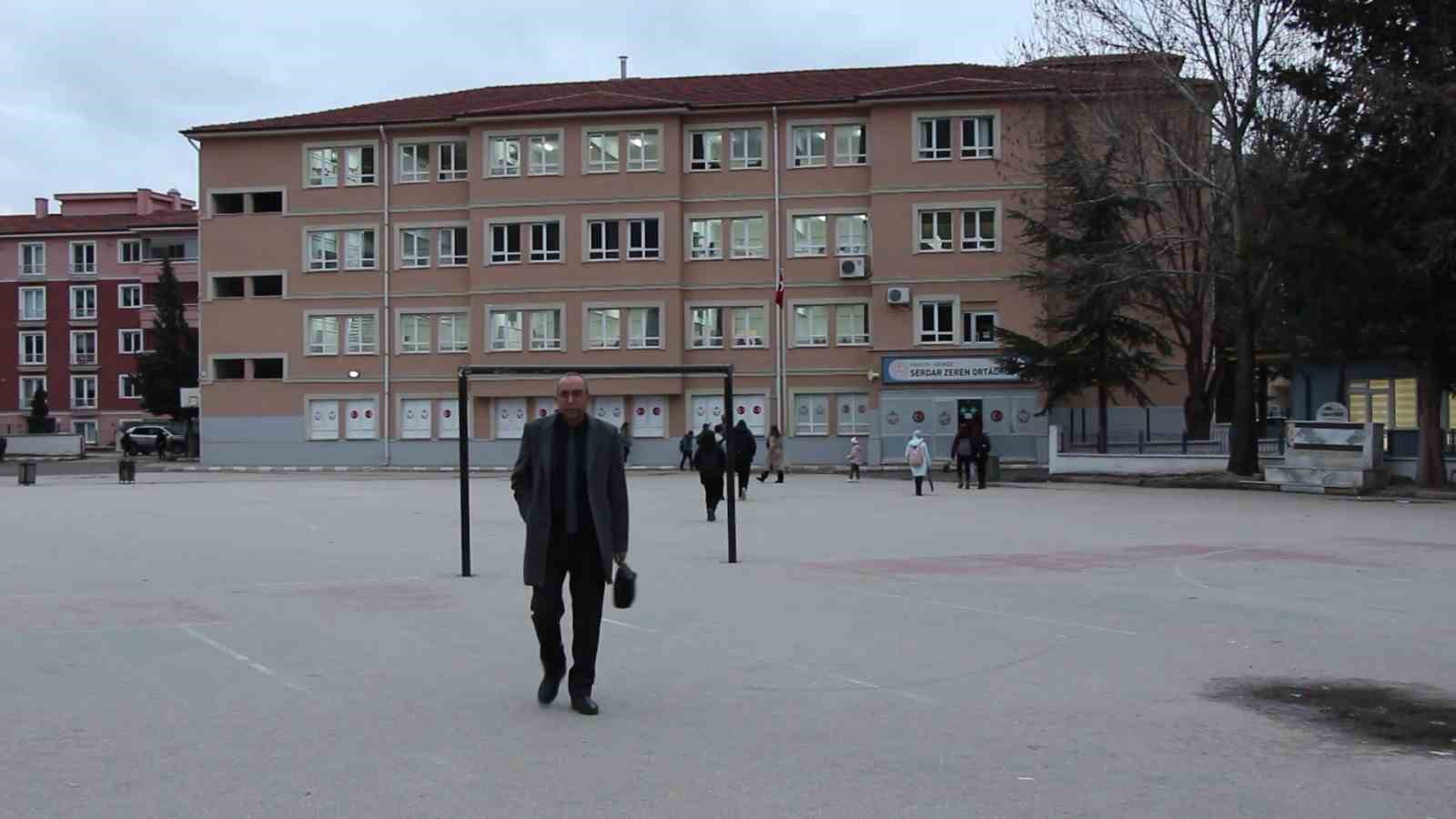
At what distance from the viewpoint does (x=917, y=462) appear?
3338 cm

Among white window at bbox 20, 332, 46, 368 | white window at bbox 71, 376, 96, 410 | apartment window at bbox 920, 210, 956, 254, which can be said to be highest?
apartment window at bbox 920, 210, 956, 254

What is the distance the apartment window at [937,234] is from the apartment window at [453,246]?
17406mm

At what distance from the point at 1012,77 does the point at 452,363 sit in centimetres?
2357

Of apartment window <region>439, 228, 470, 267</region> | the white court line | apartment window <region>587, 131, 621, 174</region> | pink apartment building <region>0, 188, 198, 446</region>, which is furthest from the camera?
pink apartment building <region>0, 188, 198, 446</region>

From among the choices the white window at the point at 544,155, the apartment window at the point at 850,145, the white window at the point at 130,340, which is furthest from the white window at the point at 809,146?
the white window at the point at 130,340

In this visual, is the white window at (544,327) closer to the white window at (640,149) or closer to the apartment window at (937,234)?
the white window at (640,149)

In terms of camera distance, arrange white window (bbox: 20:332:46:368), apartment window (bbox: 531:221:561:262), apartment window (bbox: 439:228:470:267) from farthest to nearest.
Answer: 1. white window (bbox: 20:332:46:368)
2. apartment window (bbox: 439:228:470:267)
3. apartment window (bbox: 531:221:561:262)

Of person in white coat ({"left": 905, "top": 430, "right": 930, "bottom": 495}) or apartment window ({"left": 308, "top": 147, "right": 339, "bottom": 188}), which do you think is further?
apartment window ({"left": 308, "top": 147, "right": 339, "bottom": 188})

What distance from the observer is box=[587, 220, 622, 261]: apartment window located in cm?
5634

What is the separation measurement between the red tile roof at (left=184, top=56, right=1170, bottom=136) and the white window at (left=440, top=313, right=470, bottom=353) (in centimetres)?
760

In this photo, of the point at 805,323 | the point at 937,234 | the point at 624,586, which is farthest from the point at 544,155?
the point at 624,586

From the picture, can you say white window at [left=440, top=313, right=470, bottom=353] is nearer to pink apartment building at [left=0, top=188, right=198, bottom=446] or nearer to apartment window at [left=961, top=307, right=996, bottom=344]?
apartment window at [left=961, top=307, right=996, bottom=344]

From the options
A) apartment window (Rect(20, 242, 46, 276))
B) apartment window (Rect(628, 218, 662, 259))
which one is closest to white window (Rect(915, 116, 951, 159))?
apartment window (Rect(628, 218, 662, 259))

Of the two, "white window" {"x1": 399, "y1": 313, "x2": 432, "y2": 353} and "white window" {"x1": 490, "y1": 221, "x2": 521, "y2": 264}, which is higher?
"white window" {"x1": 490, "y1": 221, "x2": 521, "y2": 264}
